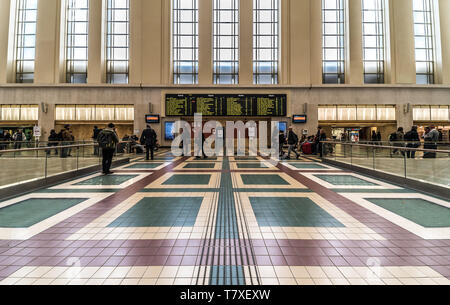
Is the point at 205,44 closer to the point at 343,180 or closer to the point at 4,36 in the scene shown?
the point at 4,36

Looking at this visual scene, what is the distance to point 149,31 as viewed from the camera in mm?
20266

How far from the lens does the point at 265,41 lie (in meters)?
22.1

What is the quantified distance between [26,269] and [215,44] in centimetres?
2238

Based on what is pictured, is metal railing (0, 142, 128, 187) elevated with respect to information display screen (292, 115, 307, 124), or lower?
lower

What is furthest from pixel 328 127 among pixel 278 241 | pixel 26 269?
pixel 26 269

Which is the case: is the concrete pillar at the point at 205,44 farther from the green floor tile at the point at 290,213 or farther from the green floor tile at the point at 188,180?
the green floor tile at the point at 290,213

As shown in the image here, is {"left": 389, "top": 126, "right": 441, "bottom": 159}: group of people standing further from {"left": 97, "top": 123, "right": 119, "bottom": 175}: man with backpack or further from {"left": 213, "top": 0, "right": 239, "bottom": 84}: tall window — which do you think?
{"left": 213, "top": 0, "right": 239, "bottom": 84}: tall window

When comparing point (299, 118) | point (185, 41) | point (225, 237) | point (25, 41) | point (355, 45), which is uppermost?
point (185, 41)

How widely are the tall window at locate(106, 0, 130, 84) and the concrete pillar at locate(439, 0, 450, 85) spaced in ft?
91.4

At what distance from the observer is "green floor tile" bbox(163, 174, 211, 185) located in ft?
21.5

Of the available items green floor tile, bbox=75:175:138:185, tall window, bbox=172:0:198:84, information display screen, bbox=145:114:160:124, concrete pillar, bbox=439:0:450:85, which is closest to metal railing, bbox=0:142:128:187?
green floor tile, bbox=75:175:138:185

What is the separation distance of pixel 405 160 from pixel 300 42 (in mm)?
17019

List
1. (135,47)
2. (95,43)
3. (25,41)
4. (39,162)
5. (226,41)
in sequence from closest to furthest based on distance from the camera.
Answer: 1. (39,162)
2. (135,47)
3. (95,43)
4. (25,41)
5. (226,41)

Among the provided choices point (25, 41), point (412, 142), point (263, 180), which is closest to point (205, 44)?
point (25, 41)
